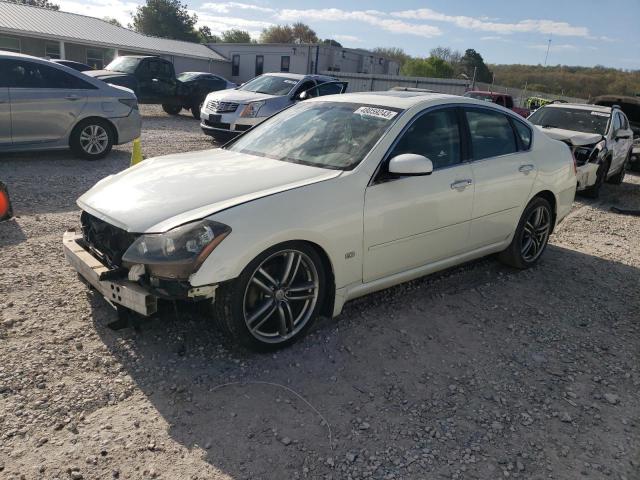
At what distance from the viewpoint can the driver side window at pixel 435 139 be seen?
3.98 m

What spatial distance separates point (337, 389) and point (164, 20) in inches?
2544

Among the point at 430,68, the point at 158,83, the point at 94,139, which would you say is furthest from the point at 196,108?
the point at 430,68

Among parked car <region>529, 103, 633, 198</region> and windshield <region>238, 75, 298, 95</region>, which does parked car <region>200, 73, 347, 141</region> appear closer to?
windshield <region>238, 75, 298, 95</region>

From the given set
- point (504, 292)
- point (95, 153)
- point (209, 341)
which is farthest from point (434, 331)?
point (95, 153)

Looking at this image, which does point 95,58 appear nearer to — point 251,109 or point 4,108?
point 251,109

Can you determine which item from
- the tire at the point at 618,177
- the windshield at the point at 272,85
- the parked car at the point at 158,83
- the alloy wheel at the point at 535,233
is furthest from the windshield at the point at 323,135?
the parked car at the point at 158,83

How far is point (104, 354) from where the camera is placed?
331 centimetres

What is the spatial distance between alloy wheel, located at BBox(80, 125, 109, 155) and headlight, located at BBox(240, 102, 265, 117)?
332cm

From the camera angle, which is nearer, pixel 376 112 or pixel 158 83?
pixel 376 112

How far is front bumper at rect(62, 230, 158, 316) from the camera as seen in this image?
3.00 meters

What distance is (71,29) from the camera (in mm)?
29047

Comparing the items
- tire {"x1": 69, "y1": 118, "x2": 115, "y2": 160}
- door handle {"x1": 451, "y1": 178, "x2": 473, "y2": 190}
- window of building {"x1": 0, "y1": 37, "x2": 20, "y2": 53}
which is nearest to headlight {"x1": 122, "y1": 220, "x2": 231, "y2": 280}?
door handle {"x1": 451, "y1": 178, "x2": 473, "y2": 190}

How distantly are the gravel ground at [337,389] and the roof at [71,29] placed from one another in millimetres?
26949

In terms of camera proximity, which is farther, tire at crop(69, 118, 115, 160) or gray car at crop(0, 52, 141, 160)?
tire at crop(69, 118, 115, 160)
